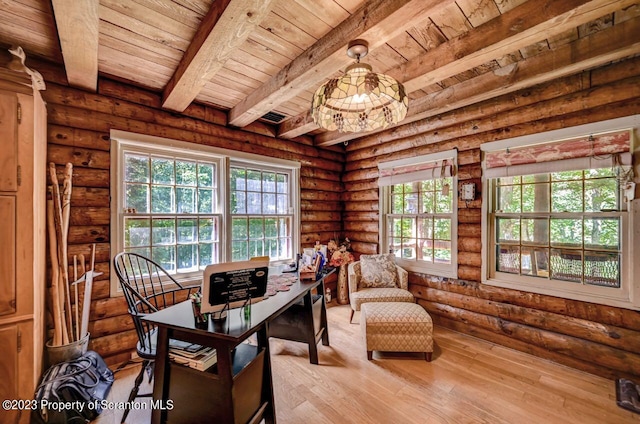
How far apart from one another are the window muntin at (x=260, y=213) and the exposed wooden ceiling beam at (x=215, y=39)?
1281 millimetres

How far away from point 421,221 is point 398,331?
1722 millimetres

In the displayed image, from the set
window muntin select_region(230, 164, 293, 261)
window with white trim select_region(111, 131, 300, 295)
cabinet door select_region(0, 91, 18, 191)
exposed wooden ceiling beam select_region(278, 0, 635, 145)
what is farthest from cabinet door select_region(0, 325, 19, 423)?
exposed wooden ceiling beam select_region(278, 0, 635, 145)

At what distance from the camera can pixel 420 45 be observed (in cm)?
206

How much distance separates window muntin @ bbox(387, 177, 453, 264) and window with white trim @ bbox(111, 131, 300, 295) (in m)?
1.56

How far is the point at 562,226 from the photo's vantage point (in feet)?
8.71

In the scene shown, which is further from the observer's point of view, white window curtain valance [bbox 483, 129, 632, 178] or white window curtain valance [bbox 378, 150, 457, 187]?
white window curtain valance [bbox 378, 150, 457, 187]

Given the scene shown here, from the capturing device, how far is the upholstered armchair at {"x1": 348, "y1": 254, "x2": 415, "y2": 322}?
10.7ft

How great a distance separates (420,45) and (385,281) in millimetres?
2673

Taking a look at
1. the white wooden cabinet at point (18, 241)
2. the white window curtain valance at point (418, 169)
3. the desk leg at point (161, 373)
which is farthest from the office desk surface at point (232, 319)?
the white window curtain valance at point (418, 169)

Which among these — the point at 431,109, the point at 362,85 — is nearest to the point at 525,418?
the point at 362,85

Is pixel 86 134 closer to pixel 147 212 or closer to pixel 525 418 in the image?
pixel 147 212

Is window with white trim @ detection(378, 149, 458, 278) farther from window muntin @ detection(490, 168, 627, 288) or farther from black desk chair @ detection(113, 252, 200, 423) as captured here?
black desk chair @ detection(113, 252, 200, 423)

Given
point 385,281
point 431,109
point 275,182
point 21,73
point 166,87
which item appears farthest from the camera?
point 275,182

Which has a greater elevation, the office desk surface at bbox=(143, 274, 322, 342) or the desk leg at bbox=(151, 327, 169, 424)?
the office desk surface at bbox=(143, 274, 322, 342)
